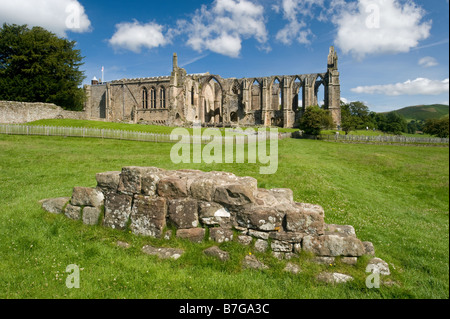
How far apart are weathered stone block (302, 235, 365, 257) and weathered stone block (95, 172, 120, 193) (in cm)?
456

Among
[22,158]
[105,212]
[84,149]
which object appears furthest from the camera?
[84,149]

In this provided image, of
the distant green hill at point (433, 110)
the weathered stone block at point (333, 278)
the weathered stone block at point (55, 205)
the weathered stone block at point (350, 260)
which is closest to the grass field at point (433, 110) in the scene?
the distant green hill at point (433, 110)

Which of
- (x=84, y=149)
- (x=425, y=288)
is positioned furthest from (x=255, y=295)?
(x=84, y=149)

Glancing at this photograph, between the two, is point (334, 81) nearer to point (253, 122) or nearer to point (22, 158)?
point (253, 122)

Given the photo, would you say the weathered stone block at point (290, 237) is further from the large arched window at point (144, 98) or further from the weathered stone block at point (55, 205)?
the large arched window at point (144, 98)

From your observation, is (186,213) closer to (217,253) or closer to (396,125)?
(217,253)

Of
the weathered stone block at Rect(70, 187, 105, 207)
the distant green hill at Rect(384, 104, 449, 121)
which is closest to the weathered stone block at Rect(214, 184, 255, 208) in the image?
the weathered stone block at Rect(70, 187, 105, 207)

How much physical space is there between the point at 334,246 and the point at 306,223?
0.64 m

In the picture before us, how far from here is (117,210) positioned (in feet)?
20.0

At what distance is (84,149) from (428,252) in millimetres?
22358

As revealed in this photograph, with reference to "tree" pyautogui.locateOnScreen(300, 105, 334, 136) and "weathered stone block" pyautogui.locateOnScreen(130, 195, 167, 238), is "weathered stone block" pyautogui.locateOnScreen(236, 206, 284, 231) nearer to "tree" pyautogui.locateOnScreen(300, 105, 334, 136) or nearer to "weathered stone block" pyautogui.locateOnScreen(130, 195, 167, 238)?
"weathered stone block" pyautogui.locateOnScreen(130, 195, 167, 238)

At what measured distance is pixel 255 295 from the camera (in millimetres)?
4078

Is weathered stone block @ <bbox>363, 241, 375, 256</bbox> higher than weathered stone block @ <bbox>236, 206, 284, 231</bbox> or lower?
lower

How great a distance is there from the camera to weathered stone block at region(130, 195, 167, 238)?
18.5 ft
